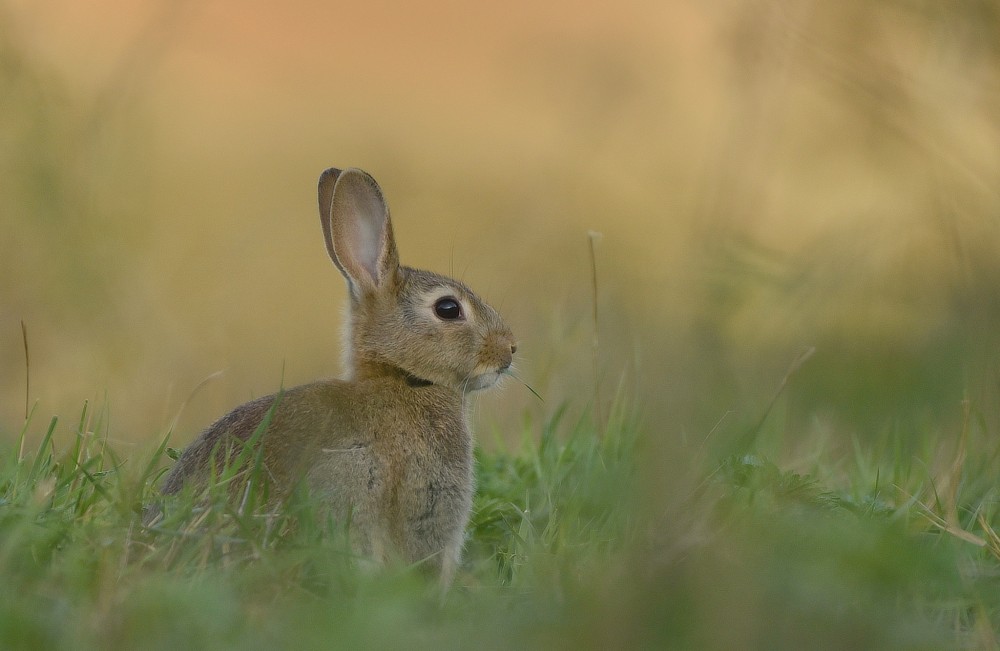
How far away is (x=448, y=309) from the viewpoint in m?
5.83

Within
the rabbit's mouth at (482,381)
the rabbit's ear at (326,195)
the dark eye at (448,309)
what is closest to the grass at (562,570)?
the rabbit's mouth at (482,381)

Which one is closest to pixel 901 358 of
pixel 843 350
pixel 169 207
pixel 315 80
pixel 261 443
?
pixel 843 350

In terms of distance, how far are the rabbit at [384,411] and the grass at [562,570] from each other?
0.78 feet

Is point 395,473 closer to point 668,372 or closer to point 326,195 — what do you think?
point 326,195

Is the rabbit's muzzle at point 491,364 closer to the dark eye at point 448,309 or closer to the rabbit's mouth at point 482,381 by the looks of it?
the rabbit's mouth at point 482,381

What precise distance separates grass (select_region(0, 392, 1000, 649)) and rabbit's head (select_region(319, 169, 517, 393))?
34.2 inches

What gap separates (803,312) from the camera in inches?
117

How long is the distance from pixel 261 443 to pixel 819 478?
2.48 metres

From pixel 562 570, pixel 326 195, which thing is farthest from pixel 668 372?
pixel 326 195

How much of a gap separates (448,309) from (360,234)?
0.58 m

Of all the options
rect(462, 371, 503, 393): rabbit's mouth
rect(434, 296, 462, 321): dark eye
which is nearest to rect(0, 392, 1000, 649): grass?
rect(462, 371, 503, 393): rabbit's mouth

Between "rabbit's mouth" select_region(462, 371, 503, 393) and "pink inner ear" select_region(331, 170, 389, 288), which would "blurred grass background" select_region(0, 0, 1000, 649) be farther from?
"pink inner ear" select_region(331, 170, 389, 288)

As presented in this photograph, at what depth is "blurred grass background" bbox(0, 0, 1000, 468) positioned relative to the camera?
3.01 metres

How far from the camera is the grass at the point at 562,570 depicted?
2.54 m
